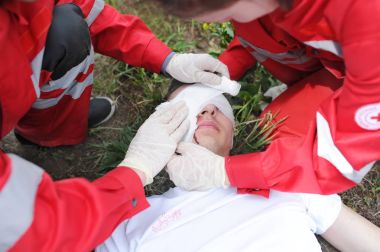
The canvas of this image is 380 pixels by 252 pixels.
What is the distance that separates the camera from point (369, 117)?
5.22 ft

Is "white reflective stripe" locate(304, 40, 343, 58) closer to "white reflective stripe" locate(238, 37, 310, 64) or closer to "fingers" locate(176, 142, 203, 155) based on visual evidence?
"white reflective stripe" locate(238, 37, 310, 64)

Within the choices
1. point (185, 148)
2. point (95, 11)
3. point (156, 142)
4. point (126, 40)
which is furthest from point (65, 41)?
point (185, 148)

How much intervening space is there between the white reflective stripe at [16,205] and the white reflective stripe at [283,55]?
121 cm

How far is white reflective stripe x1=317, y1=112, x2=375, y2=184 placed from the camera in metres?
1.67

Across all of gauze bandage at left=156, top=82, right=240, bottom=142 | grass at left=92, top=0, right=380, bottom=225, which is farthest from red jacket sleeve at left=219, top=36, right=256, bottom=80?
gauze bandage at left=156, top=82, right=240, bottom=142

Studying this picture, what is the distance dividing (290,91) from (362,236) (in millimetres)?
757

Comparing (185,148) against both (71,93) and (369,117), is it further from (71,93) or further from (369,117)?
(369,117)

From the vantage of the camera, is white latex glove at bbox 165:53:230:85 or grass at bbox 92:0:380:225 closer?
white latex glove at bbox 165:53:230:85

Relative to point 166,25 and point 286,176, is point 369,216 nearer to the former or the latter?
point 286,176

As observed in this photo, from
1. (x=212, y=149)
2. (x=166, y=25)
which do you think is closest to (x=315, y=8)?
(x=212, y=149)

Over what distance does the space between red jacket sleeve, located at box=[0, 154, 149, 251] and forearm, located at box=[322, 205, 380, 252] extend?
0.96 meters

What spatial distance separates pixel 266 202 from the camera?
1.97 m

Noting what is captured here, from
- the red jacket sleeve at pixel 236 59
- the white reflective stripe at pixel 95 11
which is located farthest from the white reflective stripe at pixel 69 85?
the red jacket sleeve at pixel 236 59

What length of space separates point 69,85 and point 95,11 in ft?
1.20
